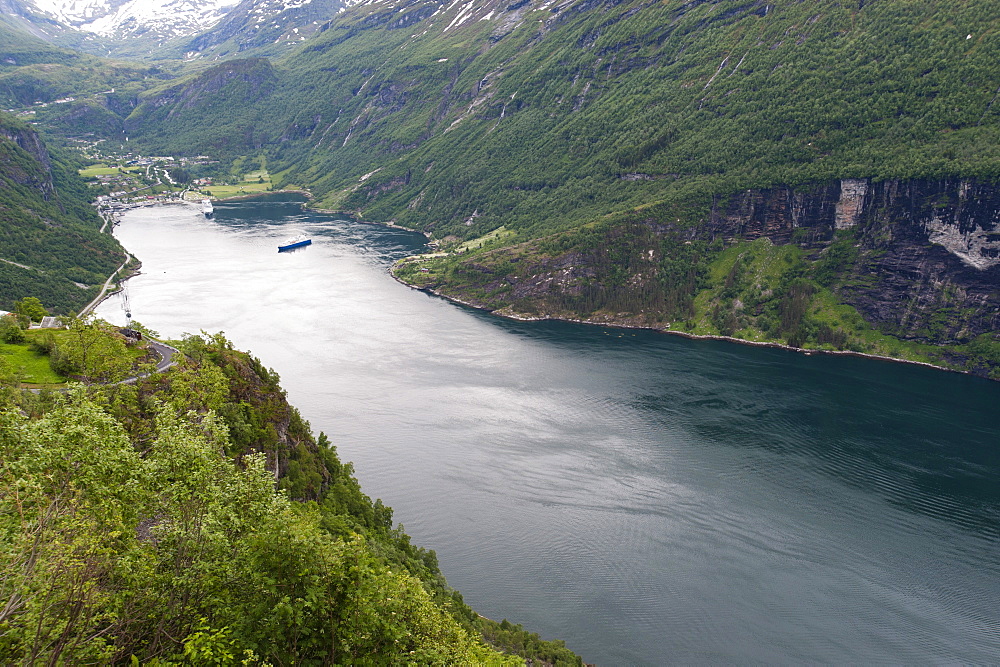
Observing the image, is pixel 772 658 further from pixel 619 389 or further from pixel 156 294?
pixel 156 294

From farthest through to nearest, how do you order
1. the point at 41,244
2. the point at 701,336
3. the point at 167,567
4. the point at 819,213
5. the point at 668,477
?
the point at 819,213 → the point at 41,244 → the point at 701,336 → the point at 668,477 → the point at 167,567

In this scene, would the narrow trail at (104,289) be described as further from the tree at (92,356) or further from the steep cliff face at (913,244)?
the steep cliff face at (913,244)

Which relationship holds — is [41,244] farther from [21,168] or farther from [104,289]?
[21,168]

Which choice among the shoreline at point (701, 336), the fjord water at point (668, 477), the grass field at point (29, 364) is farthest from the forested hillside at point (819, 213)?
the grass field at point (29, 364)

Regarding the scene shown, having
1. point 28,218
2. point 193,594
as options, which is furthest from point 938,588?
point 28,218

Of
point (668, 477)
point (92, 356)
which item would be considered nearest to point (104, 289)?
point (92, 356)

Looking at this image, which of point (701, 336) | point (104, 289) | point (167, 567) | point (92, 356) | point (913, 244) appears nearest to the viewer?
point (167, 567)
